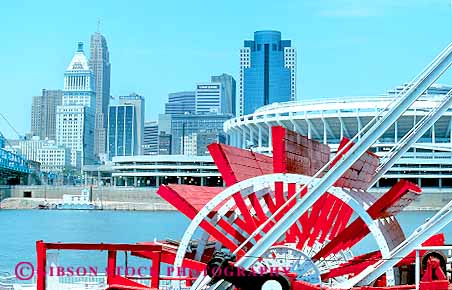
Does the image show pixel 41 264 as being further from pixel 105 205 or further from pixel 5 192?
pixel 5 192

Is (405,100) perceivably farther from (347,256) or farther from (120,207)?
(120,207)

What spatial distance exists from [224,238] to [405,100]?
3.61 metres

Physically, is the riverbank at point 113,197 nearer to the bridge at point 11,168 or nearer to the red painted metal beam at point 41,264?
the bridge at point 11,168

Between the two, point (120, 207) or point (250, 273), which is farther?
point (120, 207)

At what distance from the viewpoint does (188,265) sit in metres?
12.5

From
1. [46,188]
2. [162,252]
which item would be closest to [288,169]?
[162,252]

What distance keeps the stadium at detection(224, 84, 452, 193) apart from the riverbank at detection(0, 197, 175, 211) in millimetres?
13675

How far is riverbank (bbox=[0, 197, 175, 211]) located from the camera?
4041 inches

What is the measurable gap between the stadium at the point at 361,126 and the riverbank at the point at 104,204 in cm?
1368

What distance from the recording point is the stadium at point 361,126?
288ft

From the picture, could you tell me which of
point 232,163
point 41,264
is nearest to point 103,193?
point 232,163

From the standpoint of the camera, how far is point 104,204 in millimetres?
107125

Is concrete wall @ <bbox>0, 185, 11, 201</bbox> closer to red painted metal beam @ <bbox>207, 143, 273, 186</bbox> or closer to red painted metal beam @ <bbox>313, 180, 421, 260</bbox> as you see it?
red painted metal beam @ <bbox>207, 143, 273, 186</bbox>

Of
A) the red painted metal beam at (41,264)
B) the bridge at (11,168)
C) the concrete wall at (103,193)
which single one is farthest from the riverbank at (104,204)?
the red painted metal beam at (41,264)
